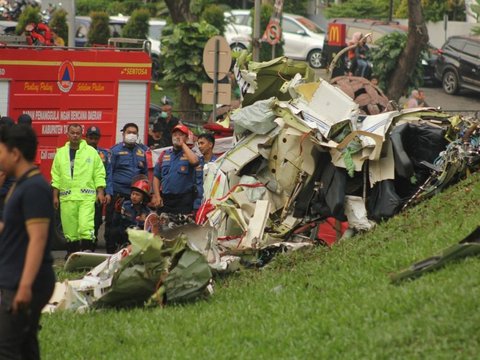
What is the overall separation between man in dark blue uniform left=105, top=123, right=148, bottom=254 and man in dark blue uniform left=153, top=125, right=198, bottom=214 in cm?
42

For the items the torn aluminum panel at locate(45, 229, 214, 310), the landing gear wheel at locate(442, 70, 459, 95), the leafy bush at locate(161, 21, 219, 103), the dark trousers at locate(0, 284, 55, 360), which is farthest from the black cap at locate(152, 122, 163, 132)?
the landing gear wheel at locate(442, 70, 459, 95)

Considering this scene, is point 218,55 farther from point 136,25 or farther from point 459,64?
point 136,25

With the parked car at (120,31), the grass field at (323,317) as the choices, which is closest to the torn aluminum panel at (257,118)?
the grass field at (323,317)

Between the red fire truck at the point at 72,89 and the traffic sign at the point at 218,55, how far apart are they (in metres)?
1.08

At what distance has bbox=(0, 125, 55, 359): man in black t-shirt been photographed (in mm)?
7141

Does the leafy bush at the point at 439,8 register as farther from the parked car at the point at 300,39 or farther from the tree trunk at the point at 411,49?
the tree trunk at the point at 411,49

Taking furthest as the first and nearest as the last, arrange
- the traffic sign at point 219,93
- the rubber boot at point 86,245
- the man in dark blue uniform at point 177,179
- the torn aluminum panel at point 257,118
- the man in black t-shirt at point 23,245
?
the traffic sign at point 219,93, the man in dark blue uniform at point 177,179, the torn aluminum panel at point 257,118, the rubber boot at point 86,245, the man in black t-shirt at point 23,245

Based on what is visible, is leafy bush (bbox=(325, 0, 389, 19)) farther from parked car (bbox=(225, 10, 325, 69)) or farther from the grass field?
the grass field

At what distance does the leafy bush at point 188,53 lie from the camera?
2752cm

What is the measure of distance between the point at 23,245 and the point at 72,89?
1083cm

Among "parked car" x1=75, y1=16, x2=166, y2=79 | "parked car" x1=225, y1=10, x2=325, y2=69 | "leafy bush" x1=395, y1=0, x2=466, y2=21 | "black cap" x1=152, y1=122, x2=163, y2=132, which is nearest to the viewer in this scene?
"black cap" x1=152, y1=122, x2=163, y2=132

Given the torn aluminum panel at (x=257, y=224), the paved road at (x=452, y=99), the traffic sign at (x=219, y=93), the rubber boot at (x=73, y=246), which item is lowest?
the paved road at (x=452, y=99)

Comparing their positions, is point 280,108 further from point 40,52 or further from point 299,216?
point 40,52

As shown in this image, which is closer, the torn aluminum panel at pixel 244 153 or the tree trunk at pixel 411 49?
the torn aluminum panel at pixel 244 153
